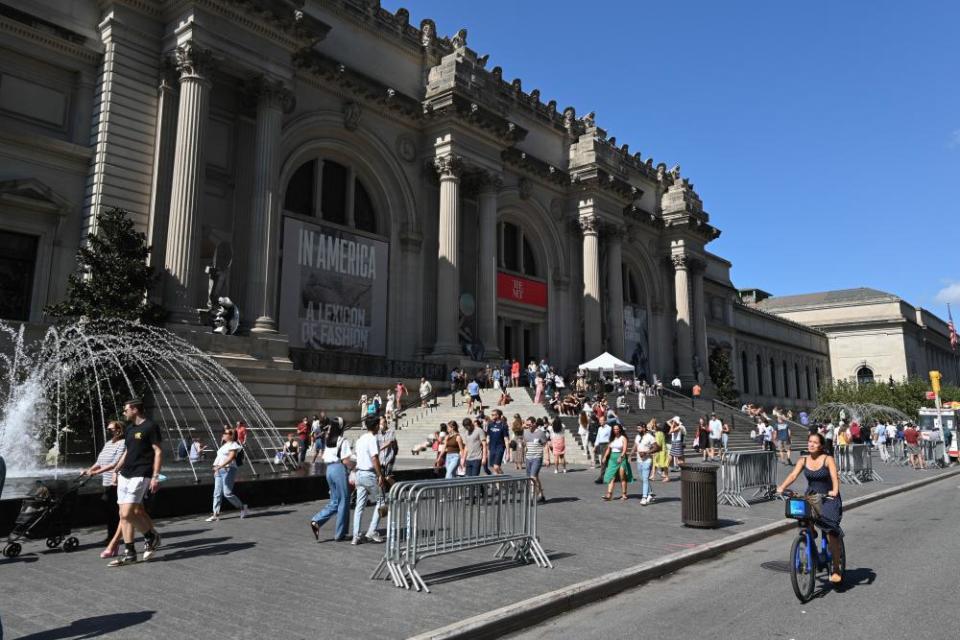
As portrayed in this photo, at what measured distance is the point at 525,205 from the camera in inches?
1567

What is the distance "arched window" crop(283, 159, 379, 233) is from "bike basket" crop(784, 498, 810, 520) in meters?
24.6

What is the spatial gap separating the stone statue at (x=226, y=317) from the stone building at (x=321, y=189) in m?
0.61

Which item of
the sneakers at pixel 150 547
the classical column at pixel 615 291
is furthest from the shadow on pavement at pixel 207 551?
the classical column at pixel 615 291

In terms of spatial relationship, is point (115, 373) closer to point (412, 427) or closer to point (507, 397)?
point (412, 427)

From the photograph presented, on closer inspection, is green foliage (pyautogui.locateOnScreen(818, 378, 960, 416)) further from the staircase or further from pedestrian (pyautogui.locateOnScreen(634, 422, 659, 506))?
pedestrian (pyautogui.locateOnScreen(634, 422, 659, 506))

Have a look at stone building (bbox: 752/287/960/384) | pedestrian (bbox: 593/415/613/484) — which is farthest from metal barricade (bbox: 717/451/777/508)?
stone building (bbox: 752/287/960/384)

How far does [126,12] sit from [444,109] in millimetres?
13811

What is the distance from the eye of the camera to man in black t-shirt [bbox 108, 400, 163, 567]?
805 centimetres

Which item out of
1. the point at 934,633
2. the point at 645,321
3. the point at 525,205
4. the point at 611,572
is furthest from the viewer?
the point at 645,321

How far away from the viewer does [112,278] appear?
63.6 ft

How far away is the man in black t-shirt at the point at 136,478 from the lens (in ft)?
26.4

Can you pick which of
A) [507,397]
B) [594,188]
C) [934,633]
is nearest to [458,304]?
[507,397]

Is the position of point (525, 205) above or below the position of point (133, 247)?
above

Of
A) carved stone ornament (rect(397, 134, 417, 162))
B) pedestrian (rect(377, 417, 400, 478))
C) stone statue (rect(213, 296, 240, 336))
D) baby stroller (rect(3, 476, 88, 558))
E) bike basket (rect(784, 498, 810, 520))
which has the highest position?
carved stone ornament (rect(397, 134, 417, 162))
